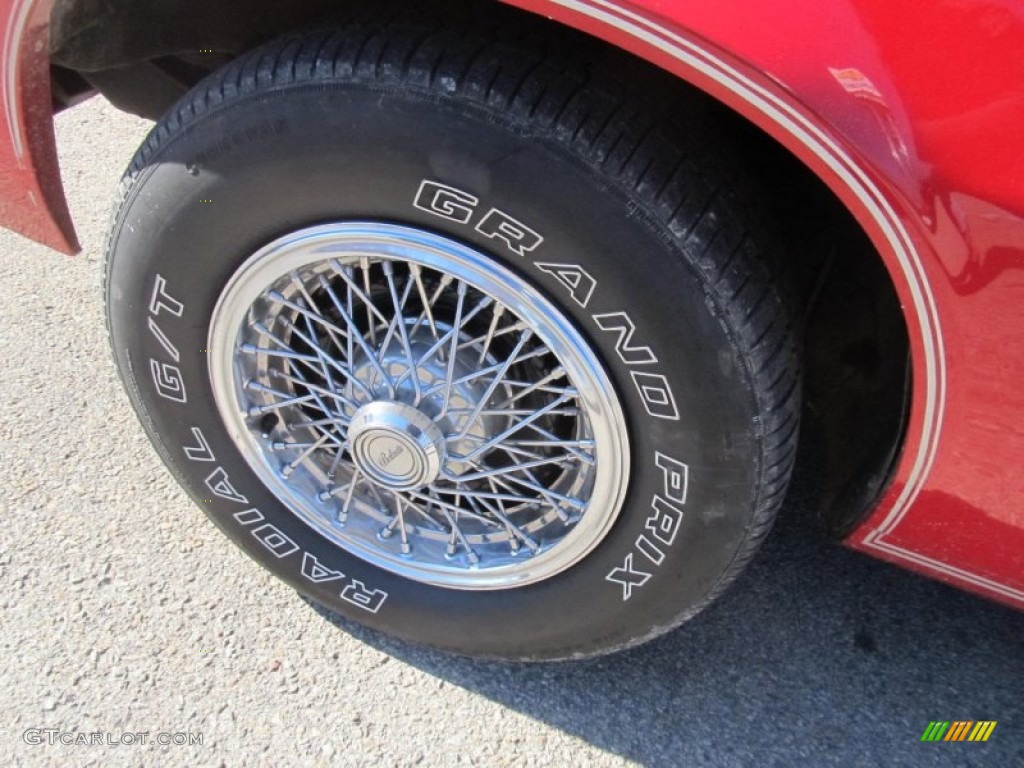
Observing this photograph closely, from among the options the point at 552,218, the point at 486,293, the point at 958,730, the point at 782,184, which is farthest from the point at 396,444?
the point at 958,730

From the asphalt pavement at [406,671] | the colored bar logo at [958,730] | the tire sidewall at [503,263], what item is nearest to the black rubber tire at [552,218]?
the tire sidewall at [503,263]

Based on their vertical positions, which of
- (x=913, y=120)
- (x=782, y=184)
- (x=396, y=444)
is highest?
(x=913, y=120)

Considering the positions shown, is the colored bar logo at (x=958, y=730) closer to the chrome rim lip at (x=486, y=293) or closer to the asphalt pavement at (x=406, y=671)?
the asphalt pavement at (x=406, y=671)

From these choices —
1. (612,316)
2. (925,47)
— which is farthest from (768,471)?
(925,47)

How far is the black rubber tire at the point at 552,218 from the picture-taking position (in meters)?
1.31

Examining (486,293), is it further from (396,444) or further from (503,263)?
(396,444)

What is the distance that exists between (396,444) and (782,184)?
0.78 m

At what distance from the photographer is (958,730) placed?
6.08 feet

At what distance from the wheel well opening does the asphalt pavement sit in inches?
15.1

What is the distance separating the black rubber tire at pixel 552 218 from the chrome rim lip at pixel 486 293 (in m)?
0.02

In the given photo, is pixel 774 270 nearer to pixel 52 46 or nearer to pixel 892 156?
pixel 892 156

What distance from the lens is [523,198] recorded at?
132cm

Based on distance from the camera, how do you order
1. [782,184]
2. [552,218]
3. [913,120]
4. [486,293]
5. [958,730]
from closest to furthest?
[913,120], [552,218], [486,293], [782,184], [958,730]

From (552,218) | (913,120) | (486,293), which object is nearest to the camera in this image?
(913,120)
